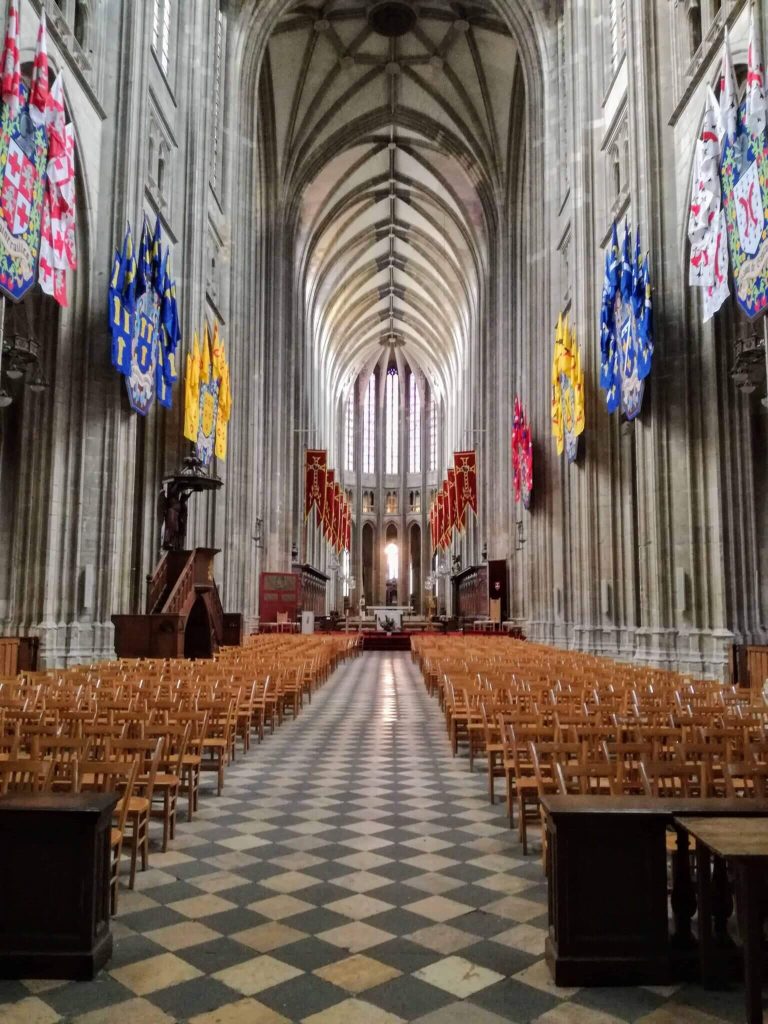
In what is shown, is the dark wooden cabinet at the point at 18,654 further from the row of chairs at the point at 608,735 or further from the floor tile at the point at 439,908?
the floor tile at the point at 439,908

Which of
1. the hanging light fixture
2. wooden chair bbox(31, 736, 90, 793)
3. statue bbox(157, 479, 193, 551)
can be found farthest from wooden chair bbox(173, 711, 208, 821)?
statue bbox(157, 479, 193, 551)

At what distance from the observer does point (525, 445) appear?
1133 inches

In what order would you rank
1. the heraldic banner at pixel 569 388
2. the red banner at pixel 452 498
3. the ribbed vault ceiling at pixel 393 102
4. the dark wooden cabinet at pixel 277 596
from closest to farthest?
the heraldic banner at pixel 569 388 → the dark wooden cabinet at pixel 277 596 → the ribbed vault ceiling at pixel 393 102 → the red banner at pixel 452 498

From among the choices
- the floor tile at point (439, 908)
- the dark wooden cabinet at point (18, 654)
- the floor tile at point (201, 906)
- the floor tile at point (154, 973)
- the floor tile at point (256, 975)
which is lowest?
the floor tile at point (439, 908)

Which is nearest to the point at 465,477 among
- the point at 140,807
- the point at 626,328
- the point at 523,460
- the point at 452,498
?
the point at 452,498

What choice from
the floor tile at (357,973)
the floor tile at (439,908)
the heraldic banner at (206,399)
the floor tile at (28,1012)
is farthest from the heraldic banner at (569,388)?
the floor tile at (28,1012)

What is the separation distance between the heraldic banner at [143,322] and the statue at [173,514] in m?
1.98

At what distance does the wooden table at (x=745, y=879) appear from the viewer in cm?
301

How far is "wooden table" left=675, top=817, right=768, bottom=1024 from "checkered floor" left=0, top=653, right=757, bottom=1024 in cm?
35

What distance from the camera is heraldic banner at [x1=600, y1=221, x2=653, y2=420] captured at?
15422 mm

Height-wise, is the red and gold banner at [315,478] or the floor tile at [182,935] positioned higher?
the red and gold banner at [315,478]

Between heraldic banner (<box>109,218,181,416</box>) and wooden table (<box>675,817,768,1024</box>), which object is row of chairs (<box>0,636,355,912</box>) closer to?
wooden table (<box>675,817,768,1024</box>)

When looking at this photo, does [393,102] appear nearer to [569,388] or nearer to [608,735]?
[569,388]

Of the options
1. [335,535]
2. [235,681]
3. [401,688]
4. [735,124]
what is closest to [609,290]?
[735,124]
